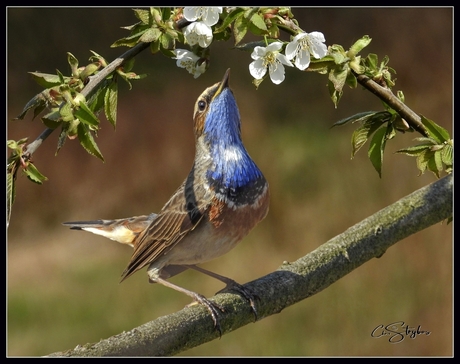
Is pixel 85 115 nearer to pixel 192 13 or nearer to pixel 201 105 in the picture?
pixel 192 13

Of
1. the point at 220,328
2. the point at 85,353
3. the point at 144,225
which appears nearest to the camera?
the point at 85,353

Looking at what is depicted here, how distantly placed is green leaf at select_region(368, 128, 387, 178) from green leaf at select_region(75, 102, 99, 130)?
48 centimetres

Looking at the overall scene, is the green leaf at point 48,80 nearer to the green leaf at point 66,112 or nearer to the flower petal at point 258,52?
the green leaf at point 66,112

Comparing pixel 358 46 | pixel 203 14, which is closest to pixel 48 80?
pixel 203 14

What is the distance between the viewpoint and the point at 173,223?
168 centimetres

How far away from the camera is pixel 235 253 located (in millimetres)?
3615

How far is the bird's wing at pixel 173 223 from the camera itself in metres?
1.60

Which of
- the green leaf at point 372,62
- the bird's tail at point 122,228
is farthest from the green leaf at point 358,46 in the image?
the bird's tail at point 122,228

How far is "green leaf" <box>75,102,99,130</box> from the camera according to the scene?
3.21 feet

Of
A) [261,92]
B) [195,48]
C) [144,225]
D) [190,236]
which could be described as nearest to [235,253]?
[261,92]

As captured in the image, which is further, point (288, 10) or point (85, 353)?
point (85, 353)

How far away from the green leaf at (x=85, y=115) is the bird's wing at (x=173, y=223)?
1.97ft

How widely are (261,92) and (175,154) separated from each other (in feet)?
2.06

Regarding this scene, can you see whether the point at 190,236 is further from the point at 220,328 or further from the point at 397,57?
the point at 397,57
